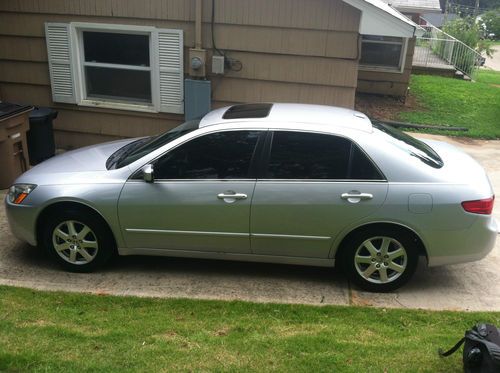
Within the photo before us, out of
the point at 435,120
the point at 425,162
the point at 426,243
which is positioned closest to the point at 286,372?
the point at 426,243

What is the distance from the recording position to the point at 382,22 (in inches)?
260

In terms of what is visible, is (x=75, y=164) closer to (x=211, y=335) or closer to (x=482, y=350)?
(x=211, y=335)

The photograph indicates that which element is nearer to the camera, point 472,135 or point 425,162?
point 425,162

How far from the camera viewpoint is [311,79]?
7199 mm

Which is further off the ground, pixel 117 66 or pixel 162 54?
pixel 162 54

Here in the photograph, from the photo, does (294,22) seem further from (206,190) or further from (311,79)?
(206,190)

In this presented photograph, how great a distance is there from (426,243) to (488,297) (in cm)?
83

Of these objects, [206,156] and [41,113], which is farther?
[41,113]

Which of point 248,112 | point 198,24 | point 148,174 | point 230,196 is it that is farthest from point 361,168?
point 198,24

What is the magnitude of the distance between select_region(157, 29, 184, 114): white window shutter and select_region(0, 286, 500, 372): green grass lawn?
13.2ft

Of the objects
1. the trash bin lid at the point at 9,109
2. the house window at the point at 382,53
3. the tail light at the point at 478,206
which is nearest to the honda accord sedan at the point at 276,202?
the tail light at the point at 478,206

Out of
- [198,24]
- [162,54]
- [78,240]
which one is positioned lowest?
[78,240]

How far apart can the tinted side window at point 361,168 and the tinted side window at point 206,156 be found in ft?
2.84

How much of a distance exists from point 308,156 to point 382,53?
10104mm
